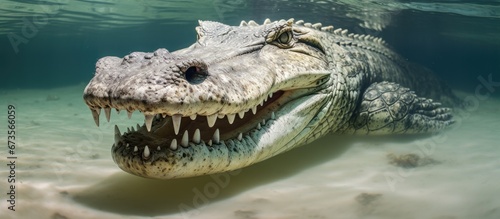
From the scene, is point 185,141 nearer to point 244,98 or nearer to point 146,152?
point 146,152

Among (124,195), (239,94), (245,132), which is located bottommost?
(124,195)

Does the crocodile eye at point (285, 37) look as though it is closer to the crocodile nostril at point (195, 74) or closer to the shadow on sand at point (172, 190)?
the shadow on sand at point (172, 190)

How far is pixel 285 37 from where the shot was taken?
12.9ft

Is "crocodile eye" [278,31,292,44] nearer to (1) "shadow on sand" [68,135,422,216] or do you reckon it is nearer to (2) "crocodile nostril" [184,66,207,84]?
(1) "shadow on sand" [68,135,422,216]

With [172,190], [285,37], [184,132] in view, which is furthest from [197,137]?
[285,37]

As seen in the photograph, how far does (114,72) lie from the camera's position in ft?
7.93

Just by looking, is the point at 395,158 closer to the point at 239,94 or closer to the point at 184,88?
the point at 239,94

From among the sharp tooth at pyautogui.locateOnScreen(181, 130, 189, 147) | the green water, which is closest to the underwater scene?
the sharp tooth at pyautogui.locateOnScreen(181, 130, 189, 147)

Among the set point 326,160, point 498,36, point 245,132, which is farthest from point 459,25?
point 245,132

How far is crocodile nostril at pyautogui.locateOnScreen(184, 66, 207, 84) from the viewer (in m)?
2.42

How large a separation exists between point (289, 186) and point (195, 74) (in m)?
1.40

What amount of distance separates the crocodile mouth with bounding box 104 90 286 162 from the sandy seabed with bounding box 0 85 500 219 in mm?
406

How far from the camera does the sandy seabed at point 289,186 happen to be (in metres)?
2.66

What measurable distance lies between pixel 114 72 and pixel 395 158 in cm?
307
